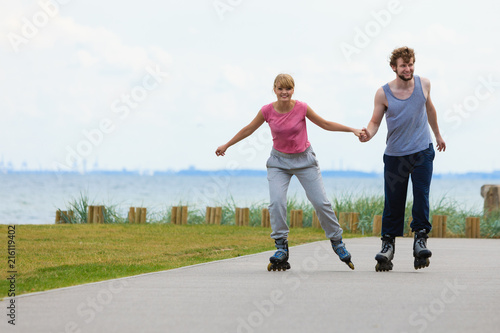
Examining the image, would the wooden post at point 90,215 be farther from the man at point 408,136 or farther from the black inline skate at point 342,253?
the man at point 408,136

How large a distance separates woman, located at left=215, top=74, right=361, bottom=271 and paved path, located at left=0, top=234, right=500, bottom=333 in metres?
0.34

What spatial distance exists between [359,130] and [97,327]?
160 inches

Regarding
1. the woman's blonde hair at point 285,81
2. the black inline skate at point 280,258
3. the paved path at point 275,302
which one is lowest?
the paved path at point 275,302

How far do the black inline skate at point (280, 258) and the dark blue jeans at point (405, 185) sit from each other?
3.52 feet

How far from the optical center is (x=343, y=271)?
827 centimetres

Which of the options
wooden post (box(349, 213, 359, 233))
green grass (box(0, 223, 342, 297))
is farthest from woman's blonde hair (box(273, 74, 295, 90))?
wooden post (box(349, 213, 359, 233))

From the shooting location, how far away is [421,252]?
809 cm

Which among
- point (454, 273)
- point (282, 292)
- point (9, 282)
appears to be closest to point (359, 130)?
point (454, 273)

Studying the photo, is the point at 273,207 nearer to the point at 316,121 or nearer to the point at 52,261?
the point at 316,121

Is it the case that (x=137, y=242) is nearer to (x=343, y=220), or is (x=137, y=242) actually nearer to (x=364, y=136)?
(x=343, y=220)

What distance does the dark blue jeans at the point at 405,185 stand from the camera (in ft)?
27.1

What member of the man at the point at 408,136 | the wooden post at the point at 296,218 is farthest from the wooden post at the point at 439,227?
the man at the point at 408,136

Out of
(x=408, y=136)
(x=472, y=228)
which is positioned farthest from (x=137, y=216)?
(x=408, y=136)

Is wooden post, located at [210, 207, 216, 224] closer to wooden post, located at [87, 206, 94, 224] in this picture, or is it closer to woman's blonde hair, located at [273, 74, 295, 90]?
wooden post, located at [87, 206, 94, 224]
